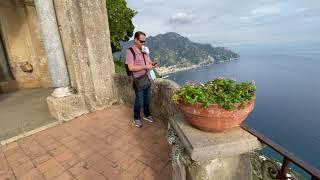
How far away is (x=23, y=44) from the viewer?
8297mm

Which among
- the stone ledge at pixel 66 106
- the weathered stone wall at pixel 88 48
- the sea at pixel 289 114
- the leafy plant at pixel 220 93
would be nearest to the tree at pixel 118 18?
the weathered stone wall at pixel 88 48

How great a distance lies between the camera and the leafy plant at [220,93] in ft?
5.29

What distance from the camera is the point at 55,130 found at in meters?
4.48

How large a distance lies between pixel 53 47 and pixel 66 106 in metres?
1.32

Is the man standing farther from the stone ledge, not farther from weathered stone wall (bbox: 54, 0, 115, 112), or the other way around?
the stone ledge

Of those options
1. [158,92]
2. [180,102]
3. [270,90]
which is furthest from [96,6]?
[270,90]

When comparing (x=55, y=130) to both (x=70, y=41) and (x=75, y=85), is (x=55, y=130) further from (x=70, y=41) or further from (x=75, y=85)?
(x=70, y=41)

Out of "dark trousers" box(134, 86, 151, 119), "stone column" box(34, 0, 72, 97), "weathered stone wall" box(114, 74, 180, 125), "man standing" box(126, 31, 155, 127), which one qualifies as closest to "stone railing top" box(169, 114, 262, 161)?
"weathered stone wall" box(114, 74, 180, 125)

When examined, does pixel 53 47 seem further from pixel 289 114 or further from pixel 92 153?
pixel 289 114

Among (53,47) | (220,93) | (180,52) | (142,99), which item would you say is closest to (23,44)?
(53,47)

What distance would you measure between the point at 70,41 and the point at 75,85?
3.38 feet

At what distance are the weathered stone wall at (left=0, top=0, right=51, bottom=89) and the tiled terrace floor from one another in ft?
16.3

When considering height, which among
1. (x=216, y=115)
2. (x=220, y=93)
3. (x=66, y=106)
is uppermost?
(x=220, y=93)

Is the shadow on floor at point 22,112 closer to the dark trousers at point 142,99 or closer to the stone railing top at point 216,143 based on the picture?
the dark trousers at point 142,99
